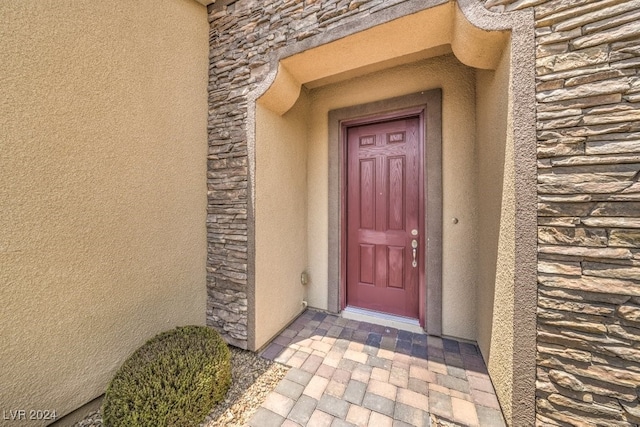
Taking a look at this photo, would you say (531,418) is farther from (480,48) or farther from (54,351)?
(54,351)

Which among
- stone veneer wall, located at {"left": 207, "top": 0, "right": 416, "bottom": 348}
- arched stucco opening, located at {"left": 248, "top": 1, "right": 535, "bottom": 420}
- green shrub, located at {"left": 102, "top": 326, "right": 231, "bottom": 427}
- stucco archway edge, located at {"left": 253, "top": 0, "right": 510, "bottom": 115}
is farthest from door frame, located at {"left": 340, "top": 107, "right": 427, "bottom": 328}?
green shrub, located at {"left": 102, "top": 326, "right": 231, "bottom": 427}

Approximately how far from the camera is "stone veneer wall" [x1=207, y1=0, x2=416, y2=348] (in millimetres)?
2008

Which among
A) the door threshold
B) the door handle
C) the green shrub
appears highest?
the door handle

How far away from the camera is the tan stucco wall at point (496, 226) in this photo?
1.34 m

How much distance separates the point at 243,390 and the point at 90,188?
1.81m

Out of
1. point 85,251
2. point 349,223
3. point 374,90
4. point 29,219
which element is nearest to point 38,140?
point 29,219

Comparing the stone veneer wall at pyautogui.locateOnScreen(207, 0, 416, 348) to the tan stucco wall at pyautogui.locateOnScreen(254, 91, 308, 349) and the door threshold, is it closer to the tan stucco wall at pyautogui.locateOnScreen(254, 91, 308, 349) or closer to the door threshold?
the tan stucco wall at pyautogui.locateOnScreen(254, 91, 308, 349)

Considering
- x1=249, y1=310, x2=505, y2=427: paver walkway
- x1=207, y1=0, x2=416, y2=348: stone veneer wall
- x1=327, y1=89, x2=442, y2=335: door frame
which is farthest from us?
x1=327, y1=89, x2=442, y2=335: door frame

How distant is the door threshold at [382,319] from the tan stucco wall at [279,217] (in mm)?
622

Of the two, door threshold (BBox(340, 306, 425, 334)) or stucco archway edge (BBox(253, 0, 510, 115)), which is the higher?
stucco archway edge (BBox(253, 0, 510, 115))

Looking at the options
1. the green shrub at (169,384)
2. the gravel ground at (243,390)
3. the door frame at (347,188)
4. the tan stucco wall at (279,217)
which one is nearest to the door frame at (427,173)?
the door frame at (347,188)

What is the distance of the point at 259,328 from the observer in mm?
2141

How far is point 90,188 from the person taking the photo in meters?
1.53

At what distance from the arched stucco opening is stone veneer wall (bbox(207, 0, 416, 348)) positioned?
0.39 ft
